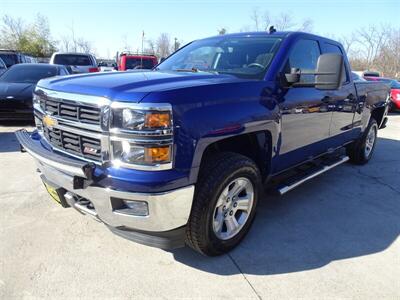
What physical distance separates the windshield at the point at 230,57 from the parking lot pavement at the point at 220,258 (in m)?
1.56

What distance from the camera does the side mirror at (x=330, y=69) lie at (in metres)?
3.03

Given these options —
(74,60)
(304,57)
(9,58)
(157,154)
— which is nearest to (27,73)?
(74,60)

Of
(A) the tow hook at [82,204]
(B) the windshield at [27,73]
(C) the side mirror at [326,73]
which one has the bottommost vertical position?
(A) the tow hook at [82,204]

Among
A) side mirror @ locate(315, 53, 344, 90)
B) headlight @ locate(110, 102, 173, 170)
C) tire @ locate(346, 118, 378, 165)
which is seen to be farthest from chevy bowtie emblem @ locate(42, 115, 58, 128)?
tire @ locate(346, 118, 378, 165)

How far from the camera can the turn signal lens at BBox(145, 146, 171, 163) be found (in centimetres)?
222

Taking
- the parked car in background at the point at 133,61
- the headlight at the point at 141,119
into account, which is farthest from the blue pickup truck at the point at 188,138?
the parked car in background at the point at 133,61

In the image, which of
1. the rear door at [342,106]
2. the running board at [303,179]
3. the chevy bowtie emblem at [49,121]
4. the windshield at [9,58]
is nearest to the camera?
the chevy bowtie emblem at [49,121]

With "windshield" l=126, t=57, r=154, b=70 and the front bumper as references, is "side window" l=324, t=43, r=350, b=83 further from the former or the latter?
"windshield" l=126, t=57, r=154, b=70

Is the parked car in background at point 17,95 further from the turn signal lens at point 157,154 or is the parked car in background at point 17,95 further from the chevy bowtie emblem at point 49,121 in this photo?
the turn signal lens at point 157,154

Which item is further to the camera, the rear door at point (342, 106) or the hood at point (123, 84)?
the rear door at point (342, 106)

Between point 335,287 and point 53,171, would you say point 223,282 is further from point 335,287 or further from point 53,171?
point 53,171

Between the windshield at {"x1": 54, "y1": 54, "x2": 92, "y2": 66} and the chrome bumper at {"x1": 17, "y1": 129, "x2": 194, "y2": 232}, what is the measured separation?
12.2 metres

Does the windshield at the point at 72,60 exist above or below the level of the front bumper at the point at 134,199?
above

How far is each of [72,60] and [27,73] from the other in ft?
18.1
